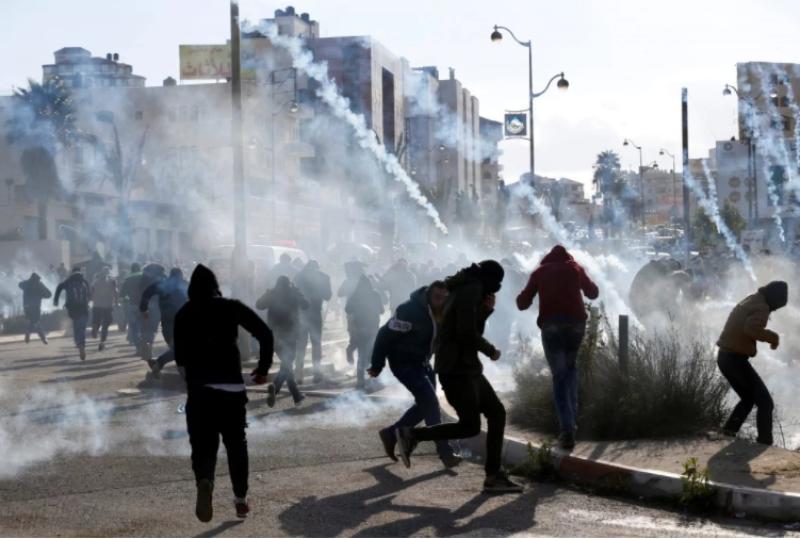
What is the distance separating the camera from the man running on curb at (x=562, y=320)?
32.8ft

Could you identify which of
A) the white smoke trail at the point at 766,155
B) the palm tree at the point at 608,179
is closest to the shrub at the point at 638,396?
the white smoke trail at the point at 766,155

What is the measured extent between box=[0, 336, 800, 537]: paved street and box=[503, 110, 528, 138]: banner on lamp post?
31.1 m

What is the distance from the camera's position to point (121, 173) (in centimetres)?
6059

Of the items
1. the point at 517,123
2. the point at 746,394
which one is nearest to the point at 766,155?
the point at 517,123

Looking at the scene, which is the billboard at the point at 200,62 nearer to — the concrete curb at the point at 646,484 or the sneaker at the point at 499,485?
the concrete curb at the point at 646,484

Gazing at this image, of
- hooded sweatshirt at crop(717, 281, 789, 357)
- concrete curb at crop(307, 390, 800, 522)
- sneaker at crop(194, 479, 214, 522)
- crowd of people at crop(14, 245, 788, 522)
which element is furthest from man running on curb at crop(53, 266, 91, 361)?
sneaker at crop(194, 479, 214, 522)

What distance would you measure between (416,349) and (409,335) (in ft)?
0.40

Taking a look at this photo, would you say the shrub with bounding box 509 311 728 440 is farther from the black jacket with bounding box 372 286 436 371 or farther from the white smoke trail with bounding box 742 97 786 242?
the white smoke trail with bounding box 742 97 786 242

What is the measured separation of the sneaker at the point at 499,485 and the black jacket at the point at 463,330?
738 millimetres

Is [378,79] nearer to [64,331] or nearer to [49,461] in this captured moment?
[64,331]

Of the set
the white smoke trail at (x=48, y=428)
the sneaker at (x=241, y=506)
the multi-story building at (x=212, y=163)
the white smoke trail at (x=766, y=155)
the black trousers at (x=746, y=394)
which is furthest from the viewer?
the white smoke trail at (x=766, y=155)

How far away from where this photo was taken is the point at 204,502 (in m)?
7.29

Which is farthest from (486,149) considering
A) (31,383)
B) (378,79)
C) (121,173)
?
(31,383)

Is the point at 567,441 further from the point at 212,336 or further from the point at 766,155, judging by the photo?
the point at 766,155
